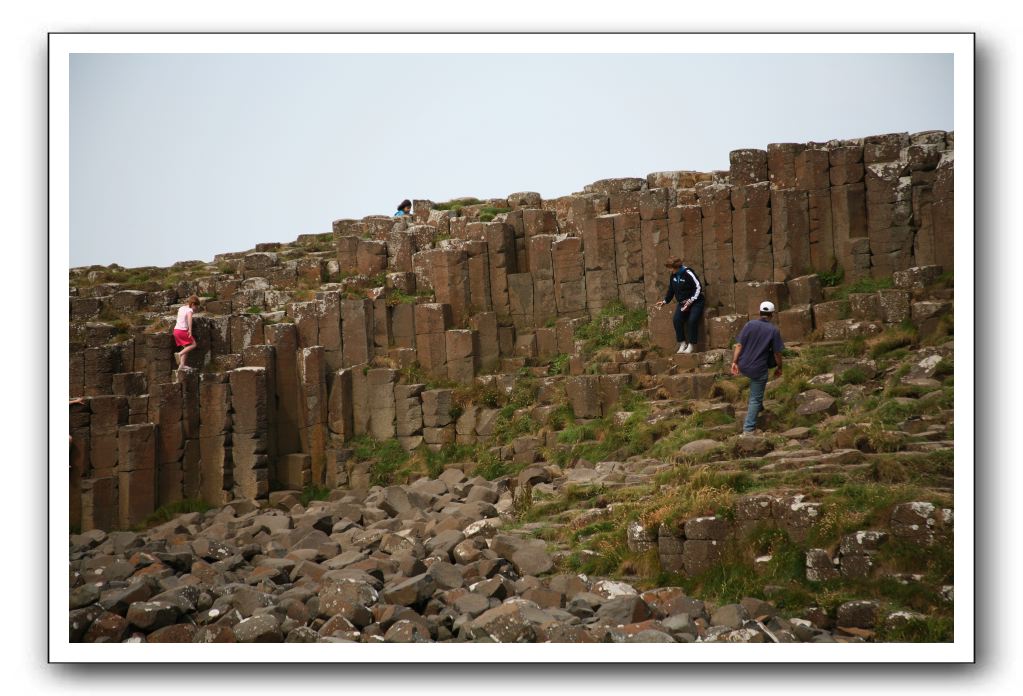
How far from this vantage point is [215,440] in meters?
24.6

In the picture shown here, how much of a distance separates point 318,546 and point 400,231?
10312mm

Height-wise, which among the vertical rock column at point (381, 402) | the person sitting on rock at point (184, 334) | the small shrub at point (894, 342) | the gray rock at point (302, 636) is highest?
the person sitting on rock at point (184, 334)

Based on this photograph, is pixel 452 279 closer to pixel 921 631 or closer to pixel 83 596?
pixel 83 596

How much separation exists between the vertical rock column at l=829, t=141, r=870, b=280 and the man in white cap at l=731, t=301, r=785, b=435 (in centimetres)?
559

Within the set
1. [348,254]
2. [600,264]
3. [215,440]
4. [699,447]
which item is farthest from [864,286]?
[215,440]

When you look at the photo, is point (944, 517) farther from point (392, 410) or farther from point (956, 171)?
point (392, 410)

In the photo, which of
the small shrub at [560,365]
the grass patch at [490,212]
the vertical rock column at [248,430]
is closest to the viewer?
the vertical rock column at [248,430]

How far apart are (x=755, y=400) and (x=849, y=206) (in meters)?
6.42

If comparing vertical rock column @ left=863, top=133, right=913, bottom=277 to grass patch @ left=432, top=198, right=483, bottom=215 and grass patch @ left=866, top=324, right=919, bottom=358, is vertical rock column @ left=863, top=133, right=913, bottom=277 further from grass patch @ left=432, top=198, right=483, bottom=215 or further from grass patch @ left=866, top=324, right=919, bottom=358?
grass patch @ left=432, top=198, right=483, bottom=215

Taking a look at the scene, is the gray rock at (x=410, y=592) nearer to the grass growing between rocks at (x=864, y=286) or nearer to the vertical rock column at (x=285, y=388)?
the vertical rock column at (x=285, y=388)

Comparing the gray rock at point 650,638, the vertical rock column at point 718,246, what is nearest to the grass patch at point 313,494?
the vertical rock column at point 718,246

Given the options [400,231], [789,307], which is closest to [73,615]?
[789,307]

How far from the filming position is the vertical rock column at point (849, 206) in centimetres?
2369

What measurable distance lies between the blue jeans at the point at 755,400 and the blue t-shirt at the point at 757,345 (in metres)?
0.08
